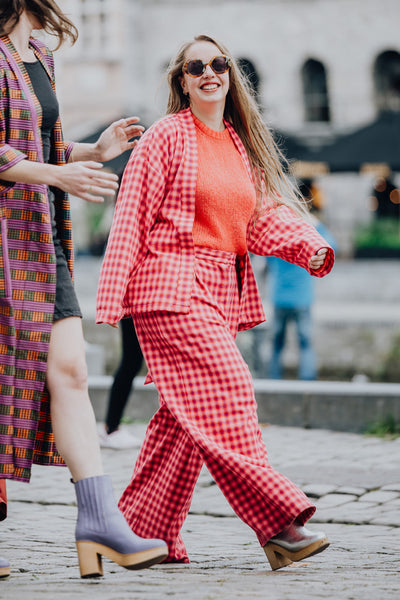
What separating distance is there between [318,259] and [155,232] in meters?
0.63

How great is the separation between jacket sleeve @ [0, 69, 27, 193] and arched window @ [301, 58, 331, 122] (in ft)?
83.6

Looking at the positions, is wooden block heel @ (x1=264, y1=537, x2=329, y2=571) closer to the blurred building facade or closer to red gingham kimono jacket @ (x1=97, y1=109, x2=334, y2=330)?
red gingham kimono jacket @ (x1=97, y1=109, x2=334, y2=330)

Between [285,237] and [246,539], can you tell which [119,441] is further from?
[285,237]

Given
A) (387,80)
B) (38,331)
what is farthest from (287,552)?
(387,80)

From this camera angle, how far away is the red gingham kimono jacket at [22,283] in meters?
3.60

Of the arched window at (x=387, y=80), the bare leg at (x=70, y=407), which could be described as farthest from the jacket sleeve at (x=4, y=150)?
the arched window at (x=387, y=80)

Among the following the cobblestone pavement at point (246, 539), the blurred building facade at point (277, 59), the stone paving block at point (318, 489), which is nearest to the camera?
the cobblestone pavement at point (246, 539)

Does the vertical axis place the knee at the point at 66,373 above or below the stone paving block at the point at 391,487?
above

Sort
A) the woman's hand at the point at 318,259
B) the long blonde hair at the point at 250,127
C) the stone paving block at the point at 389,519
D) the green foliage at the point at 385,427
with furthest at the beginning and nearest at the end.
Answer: the green foliage at the point at 385,427 → the stone paving block at the point at 389,519 → the long blonde hair at the point at 250,127 → the woman's hand at the point at 318,259

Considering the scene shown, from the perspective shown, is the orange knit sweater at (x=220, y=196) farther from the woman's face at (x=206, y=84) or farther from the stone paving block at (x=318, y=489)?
the stone paving block at (x=318, y=489)

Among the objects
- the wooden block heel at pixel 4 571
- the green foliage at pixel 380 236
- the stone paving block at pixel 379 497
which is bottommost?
the green foliage at pixel 380 236

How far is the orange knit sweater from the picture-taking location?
413 centimetres

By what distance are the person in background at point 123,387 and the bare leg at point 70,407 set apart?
3118mm

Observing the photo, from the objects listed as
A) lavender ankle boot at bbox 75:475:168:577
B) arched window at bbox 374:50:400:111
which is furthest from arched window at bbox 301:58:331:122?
lavender ankle boot at bbox 75:475:168:577
